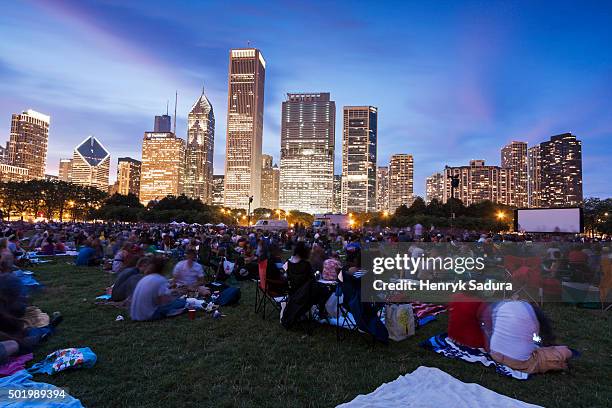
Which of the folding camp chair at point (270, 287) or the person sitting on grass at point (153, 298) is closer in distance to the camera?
the person sitting on grass at point (153, 298)

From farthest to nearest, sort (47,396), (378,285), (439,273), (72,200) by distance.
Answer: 1. (72,200)
2. (439,273)
3. (378,285)
4. (47,396)

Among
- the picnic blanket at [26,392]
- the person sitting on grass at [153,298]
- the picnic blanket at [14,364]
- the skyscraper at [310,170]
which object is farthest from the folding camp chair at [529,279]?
the skyscraper at [310,170]

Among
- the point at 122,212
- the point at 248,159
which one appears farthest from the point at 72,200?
the point at 248,159

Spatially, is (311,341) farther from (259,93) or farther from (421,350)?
(259,93)

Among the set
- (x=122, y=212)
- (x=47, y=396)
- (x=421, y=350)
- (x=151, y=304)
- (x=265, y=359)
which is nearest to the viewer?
(x=47, y=396)

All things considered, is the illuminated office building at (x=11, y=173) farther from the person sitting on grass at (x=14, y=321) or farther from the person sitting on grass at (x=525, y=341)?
the person sitting on grass at (x=525, y=341)

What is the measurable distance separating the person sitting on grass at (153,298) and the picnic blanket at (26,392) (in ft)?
8.38

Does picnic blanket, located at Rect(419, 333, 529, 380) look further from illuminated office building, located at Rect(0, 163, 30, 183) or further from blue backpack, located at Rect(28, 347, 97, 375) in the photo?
illuminated office building, located at Rect(0, 163, 30, 183)

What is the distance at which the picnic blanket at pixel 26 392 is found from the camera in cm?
331

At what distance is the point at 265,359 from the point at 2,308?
3.61 metres

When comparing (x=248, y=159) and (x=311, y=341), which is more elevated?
(x=248, y=159)

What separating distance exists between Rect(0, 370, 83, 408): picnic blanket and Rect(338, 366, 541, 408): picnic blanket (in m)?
2.81

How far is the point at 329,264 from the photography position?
8.07 meters

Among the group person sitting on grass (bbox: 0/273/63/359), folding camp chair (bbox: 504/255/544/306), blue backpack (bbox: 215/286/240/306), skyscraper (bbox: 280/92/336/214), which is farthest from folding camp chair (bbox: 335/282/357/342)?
skyscraper (bbox: 280/92/336/214)
